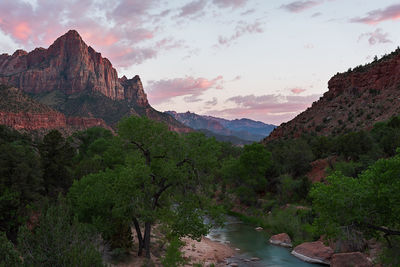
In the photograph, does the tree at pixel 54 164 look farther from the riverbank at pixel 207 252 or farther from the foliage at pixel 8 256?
the foliage at pixel 8 256

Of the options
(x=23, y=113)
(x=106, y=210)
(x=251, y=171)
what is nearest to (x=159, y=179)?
(x=106, y=210)

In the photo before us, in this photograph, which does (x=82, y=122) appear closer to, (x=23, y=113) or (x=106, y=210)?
(x=23, y=113)

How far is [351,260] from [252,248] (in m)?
10.8

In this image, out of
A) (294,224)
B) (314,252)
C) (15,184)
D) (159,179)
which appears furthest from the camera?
(294,224)

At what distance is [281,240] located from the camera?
33.8 metres

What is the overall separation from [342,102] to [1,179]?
3342 inches

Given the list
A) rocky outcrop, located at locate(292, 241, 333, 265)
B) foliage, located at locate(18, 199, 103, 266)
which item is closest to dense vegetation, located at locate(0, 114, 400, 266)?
foliage, located at locate(18, 199, 103, 266)

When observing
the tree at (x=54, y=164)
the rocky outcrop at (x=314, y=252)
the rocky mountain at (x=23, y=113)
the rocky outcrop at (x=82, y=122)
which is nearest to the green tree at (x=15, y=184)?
the tree at (x=54, y=164)

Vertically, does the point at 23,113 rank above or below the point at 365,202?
above

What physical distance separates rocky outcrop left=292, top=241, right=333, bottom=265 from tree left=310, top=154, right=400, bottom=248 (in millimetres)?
10283

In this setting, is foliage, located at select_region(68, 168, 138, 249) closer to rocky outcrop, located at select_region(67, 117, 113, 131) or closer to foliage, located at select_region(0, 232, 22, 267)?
foliage, located at select_region(0, 232, 22, 267)

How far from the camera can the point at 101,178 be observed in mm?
25031

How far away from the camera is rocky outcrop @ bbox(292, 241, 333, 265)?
2650cm

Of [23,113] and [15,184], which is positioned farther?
[23,113]
